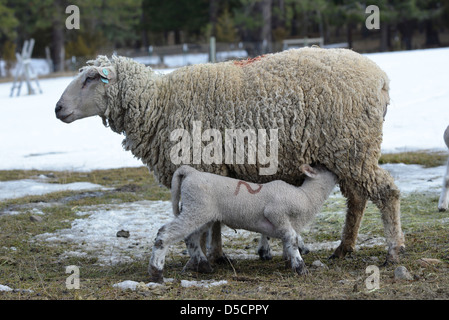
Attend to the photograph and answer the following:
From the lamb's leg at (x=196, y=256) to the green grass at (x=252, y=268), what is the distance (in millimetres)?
84

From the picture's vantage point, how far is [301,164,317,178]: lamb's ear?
17.6 ft

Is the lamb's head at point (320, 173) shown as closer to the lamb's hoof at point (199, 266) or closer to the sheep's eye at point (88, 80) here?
the lamb's hoof at point (199, 266)

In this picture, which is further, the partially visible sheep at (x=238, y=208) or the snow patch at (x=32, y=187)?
the snow patch at (x=32, y=187)

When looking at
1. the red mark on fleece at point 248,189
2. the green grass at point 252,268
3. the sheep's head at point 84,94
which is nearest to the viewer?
the green grass at point 252,268

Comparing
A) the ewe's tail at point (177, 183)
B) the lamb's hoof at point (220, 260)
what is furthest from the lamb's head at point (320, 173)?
the lamb's hoof at point (220, 260)

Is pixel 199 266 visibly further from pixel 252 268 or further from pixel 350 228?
pixel 350 228

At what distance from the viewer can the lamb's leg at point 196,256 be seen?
17.8ft

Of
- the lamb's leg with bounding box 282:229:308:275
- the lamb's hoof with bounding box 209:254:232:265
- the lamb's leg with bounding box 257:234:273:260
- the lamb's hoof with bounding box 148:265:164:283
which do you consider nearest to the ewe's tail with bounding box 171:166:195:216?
the lamb's hoof with bounding box 148:265:164:283

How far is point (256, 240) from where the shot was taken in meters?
6.83

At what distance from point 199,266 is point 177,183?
30.6 inches

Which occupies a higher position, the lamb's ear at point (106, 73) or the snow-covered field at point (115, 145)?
the lamb's ear at point (106, 73)

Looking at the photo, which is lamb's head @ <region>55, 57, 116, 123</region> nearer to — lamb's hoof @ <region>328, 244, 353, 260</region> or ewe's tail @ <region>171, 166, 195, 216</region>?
ewe's tail @ <region>171, 166, 195, 216</region>
